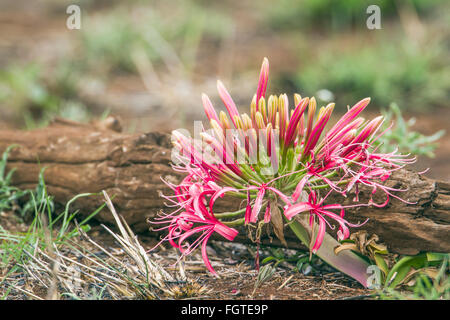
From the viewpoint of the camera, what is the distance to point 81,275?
2.29m

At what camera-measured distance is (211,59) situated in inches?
274

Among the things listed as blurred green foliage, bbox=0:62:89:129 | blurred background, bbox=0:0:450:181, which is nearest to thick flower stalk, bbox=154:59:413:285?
blurred background, bbox=0:0:450:181

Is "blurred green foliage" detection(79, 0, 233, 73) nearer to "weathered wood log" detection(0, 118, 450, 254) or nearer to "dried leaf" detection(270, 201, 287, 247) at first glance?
"weathered wood log" detection(0, 118, 450, 254)

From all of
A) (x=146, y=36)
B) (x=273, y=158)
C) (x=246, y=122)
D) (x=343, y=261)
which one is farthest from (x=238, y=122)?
(x=146, y=36)

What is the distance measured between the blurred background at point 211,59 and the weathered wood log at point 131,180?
46.6 inches

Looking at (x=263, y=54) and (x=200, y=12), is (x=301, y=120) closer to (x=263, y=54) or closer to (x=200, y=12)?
(x=263, y=54)

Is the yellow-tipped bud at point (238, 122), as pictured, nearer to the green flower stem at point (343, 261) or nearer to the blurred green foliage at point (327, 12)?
the green flower stem at point (343, 261)

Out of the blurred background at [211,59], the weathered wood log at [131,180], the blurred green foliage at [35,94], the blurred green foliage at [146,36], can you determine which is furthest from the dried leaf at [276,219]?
the blurred green foliage at [146,36]

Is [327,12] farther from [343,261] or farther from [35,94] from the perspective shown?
[343,261]

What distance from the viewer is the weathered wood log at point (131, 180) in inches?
84.8

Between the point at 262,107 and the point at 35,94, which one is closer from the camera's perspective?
the point at 262,107

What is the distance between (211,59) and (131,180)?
14.8 ft

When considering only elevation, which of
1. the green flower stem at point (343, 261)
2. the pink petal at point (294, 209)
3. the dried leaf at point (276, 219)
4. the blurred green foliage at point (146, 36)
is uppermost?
the blurred green foliage at point (146, 36)

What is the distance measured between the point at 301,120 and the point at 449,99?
13.4ft
